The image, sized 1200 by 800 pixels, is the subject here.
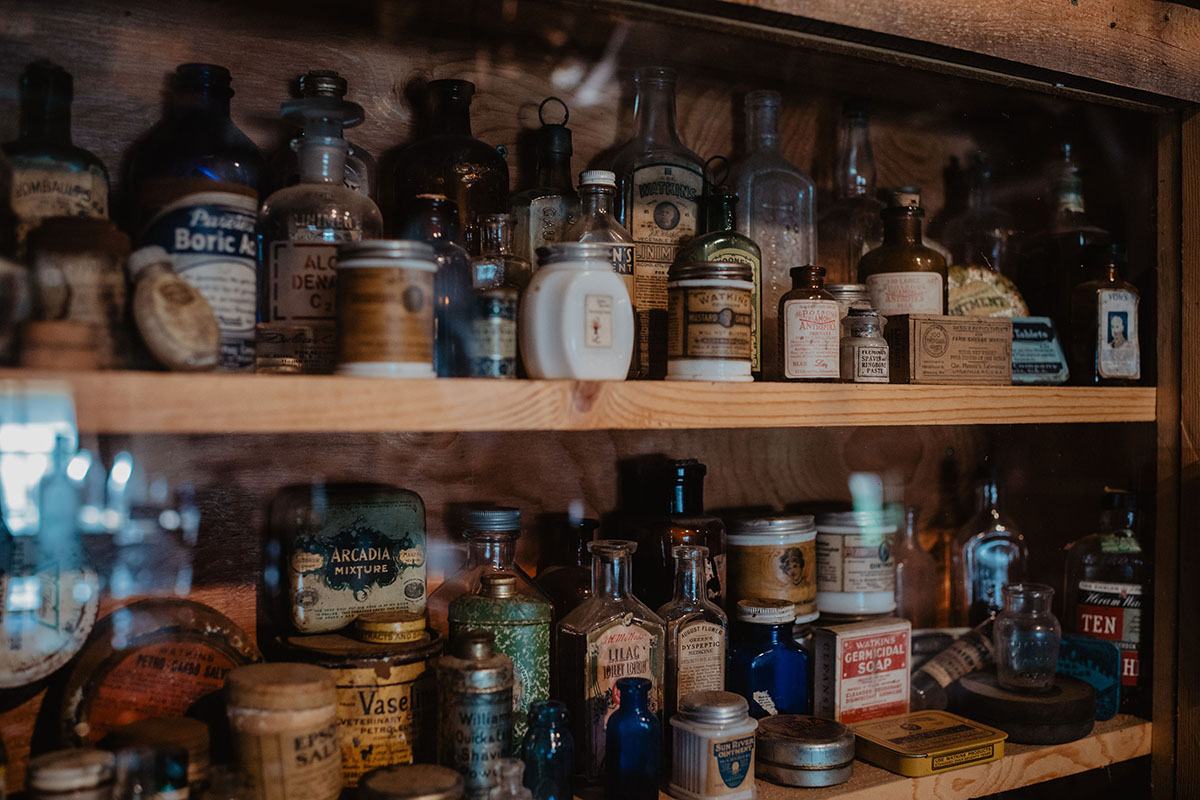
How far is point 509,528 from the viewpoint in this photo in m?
1.05

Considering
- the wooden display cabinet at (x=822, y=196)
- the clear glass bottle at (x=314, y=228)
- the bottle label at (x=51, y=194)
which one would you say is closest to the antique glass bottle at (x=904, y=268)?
the wooden display cabinet at (x=822, y=196)

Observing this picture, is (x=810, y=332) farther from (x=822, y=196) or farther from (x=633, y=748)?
(x=633, y=748)

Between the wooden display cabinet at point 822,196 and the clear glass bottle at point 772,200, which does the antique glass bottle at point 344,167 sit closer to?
the wooden display cabinet at point 822,196

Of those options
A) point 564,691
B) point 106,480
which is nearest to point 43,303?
point 106,480

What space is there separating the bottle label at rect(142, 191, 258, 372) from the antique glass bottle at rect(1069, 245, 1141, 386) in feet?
3.40

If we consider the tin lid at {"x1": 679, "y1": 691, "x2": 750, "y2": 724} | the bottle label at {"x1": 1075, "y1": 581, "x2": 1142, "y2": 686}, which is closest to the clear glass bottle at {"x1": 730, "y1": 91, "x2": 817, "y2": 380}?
the tin lid at {"x1": 679, "y1": 691, "x2": 750, "y2": 724}

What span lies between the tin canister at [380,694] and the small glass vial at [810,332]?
490 millimetres

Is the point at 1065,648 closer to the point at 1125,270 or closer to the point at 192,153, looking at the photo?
the point at 1125,270

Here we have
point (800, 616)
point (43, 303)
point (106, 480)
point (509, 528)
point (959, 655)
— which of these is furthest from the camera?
point (959, 655)

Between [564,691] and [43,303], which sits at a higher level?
[43,303]

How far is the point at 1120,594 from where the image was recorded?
4.23 ft

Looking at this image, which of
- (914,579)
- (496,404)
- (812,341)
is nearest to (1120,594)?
(914,579)

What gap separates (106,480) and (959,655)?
107 centimetres

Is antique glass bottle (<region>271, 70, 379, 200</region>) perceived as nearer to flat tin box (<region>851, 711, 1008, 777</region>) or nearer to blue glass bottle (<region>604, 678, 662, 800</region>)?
blue glass bottle (<region>604, 678, 662, 800</region>)
